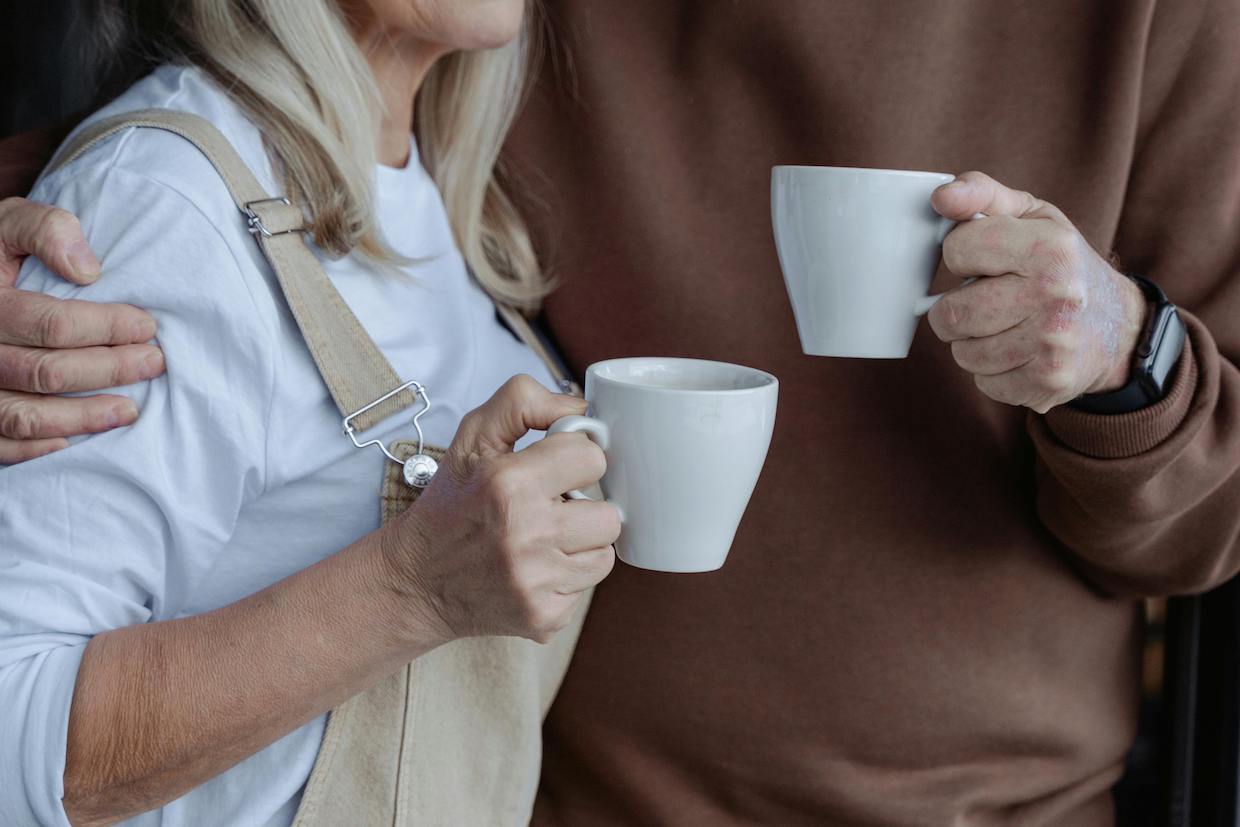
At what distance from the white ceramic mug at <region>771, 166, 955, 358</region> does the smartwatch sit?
197 mm

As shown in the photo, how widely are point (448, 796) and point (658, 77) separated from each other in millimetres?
798

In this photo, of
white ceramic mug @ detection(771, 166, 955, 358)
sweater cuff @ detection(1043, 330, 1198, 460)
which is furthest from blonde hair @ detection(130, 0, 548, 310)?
sweater cuff @ detection(1043, 330, 1198, 460)

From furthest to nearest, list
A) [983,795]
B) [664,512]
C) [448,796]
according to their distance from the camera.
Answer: [983,795]
[448,796]
[664,512]

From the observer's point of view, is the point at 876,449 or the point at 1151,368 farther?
the point at 876,449

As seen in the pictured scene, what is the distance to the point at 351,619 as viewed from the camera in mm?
812

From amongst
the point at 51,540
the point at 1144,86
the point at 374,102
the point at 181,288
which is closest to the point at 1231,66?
the point at 1144,86

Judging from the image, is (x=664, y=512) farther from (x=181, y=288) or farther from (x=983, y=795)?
(x=983, y=795)

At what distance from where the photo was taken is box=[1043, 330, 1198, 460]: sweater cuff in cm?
92

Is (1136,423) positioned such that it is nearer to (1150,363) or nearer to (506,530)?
(1150,363)

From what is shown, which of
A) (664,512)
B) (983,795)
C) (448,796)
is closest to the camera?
(664,512)

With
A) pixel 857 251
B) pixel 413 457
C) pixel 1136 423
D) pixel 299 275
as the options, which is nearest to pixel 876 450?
pixel 1136 423

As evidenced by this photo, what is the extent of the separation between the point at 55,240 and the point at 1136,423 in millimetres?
885

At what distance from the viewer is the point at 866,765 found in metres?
1.17

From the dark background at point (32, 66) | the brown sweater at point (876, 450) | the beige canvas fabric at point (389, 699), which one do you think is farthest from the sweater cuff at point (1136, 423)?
the dark background at point (32, 66)
